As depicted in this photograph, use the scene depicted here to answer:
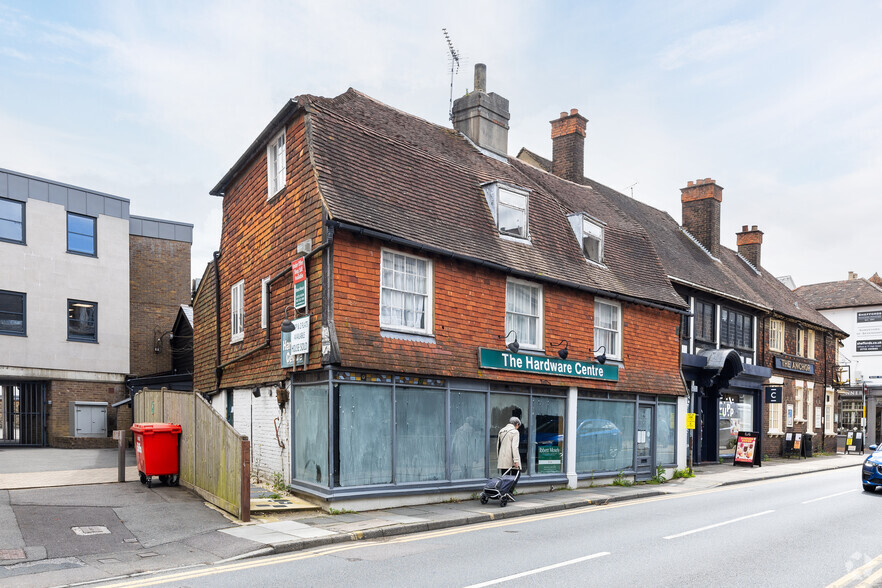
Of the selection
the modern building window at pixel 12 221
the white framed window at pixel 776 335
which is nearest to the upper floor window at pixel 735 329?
the white framed window at pixel 776 335

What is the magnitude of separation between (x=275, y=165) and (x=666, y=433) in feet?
43.0

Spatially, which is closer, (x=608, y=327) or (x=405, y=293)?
(x=405, y=293)

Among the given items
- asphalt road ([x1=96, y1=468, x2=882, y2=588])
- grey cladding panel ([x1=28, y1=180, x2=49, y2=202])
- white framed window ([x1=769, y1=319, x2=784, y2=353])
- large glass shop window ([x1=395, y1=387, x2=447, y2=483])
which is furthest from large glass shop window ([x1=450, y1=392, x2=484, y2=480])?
white framed window ([x1=769, y1=319, x2=784, y2=353])

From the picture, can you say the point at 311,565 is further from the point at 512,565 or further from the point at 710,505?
the point at 710,505

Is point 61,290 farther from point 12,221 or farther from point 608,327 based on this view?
point 608,327

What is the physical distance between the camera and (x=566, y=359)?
17.0 m

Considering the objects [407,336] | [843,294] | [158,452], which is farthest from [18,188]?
[843,294]

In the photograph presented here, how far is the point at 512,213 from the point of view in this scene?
17.0m

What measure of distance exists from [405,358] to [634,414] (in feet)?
27.4

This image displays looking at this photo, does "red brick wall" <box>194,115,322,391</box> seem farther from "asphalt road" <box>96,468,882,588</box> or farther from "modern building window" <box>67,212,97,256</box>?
"modern building window" <box>67,212,97,256</box>

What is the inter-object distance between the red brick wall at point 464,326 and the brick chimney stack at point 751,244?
1913cm

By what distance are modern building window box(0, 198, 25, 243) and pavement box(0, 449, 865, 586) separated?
12386 mm

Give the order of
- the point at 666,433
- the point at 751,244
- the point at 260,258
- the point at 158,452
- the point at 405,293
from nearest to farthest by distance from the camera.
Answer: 1. the point at 405,293
2. the point at 158,452
3. the point at 260,258
4. the point at 666,433
5. the point at 751,244

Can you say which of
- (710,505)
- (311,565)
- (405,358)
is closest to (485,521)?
(405,358)
